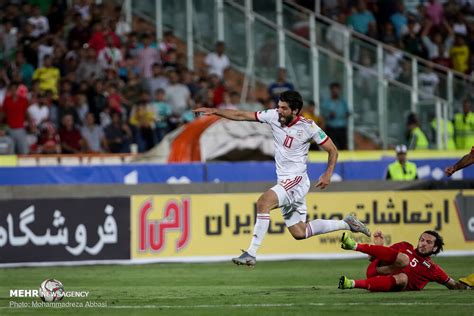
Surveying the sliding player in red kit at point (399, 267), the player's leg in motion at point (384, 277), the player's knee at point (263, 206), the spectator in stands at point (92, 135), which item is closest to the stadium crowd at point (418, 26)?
the spectator in stands at point (92, 135)

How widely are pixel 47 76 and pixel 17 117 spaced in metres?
1.48

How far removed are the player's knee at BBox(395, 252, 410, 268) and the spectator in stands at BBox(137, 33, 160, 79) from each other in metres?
13.0

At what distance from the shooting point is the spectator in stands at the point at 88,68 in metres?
25.2

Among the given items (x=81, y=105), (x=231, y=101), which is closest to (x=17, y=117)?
(x=81, y=105)

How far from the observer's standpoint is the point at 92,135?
24.2m

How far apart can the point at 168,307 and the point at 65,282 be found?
4.02 meters

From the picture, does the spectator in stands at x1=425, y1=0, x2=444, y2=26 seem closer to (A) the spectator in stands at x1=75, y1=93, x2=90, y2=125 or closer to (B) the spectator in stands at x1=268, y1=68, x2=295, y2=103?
(B) the spectator in stands at x1=268, y1=68, x2=295, y2=103

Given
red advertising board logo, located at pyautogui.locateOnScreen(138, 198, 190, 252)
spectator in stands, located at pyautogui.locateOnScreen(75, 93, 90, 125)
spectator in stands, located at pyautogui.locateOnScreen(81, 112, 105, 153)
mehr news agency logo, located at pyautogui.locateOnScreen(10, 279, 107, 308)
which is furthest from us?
spectator in stands, located at pyautogui.locateOnScreen(75, 93, 90, 125)

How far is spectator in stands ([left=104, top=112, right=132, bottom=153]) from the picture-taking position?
80.2 ft

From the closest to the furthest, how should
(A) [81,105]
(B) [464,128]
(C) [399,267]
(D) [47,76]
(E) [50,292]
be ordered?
(E) [50,292]
(C) [399,267]
(A) [81,105]
(D) [47,76]
(B) [464,128]

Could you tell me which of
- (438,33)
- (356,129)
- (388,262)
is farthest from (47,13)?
(388,262)

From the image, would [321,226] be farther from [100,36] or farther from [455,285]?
[100,36]

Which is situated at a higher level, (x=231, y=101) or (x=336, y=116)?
(x=231, y=101)

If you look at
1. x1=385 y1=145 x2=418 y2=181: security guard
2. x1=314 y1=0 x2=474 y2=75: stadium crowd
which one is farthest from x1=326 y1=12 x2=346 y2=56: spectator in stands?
x1=385 y1=145 x2=418 y2=181: security guard
